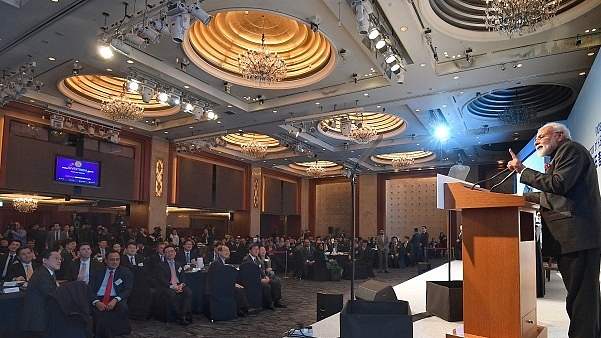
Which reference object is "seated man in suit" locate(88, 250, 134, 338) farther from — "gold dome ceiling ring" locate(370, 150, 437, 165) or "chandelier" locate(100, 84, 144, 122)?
"gold dome ceiling ring" locate(370, 150, 437, 165)

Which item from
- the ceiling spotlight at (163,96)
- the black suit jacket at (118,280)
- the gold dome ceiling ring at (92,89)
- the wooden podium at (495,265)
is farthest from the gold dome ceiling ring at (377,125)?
the wooden podium at (495,265)

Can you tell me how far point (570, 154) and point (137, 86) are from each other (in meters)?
8.00

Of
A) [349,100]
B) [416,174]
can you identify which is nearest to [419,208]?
[416,174]

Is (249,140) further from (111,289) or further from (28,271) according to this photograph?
(111,289)

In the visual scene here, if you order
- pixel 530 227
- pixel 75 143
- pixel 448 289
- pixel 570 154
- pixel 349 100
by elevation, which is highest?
pixel 349 100

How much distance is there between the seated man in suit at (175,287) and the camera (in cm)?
615

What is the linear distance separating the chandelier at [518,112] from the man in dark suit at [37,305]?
1027 centimetres

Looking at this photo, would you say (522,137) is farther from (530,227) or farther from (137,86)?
(530,227)

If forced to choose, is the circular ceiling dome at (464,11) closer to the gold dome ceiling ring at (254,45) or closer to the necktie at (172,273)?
the gold dome ceiling ring at (254,45)

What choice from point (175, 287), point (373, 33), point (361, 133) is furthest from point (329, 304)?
point (361, 133)

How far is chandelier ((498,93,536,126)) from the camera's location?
34.6 ft

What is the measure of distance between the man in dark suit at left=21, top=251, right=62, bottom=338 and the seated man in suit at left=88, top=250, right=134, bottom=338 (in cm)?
94

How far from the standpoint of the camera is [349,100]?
1009 centimetres

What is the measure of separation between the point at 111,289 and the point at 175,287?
104cm
